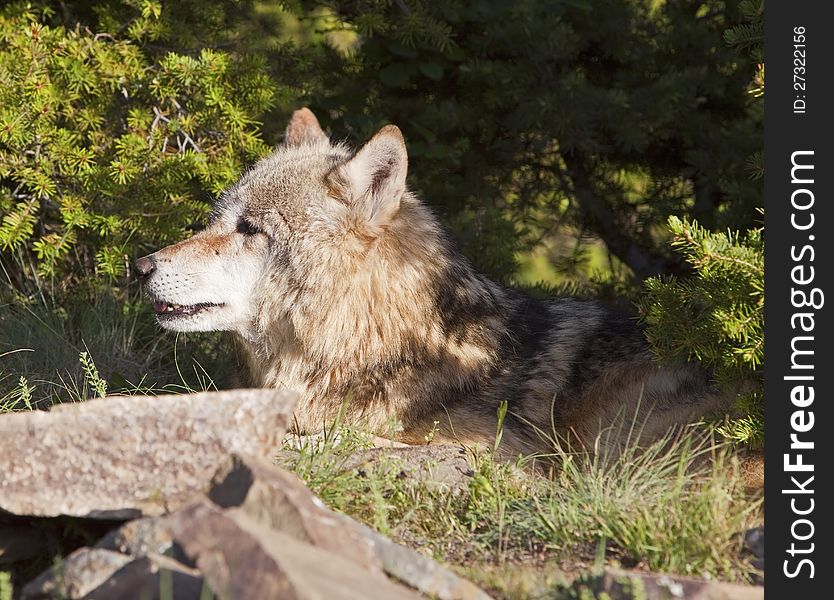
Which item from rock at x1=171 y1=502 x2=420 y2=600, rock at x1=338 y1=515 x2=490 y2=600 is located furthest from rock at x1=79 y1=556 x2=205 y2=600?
rock at x1=338 y1=515 x2=490 y2=600

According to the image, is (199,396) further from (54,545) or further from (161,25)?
(161,25)

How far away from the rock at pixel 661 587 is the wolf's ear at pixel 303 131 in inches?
134

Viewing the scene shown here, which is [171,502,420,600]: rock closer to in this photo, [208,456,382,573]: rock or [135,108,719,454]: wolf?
[208,456,382,573]: rock

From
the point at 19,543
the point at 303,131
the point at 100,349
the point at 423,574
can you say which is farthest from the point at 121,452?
the point at 100,349

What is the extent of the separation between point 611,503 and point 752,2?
2.35 m

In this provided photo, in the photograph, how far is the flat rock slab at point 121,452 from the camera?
320cm

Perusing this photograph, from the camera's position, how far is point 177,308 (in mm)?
4758

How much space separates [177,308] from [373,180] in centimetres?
118

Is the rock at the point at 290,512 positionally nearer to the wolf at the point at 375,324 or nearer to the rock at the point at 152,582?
the rock at the point at 152,582

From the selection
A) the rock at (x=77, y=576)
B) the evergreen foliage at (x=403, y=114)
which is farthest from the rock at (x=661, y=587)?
the evergreen foliage at (x=403, y=114)

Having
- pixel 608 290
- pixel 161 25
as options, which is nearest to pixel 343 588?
pixel 161 25

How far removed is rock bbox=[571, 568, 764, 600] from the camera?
2799 millimetres

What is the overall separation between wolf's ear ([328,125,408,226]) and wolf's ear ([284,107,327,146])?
94cm

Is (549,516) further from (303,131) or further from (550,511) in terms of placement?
(303,131)
